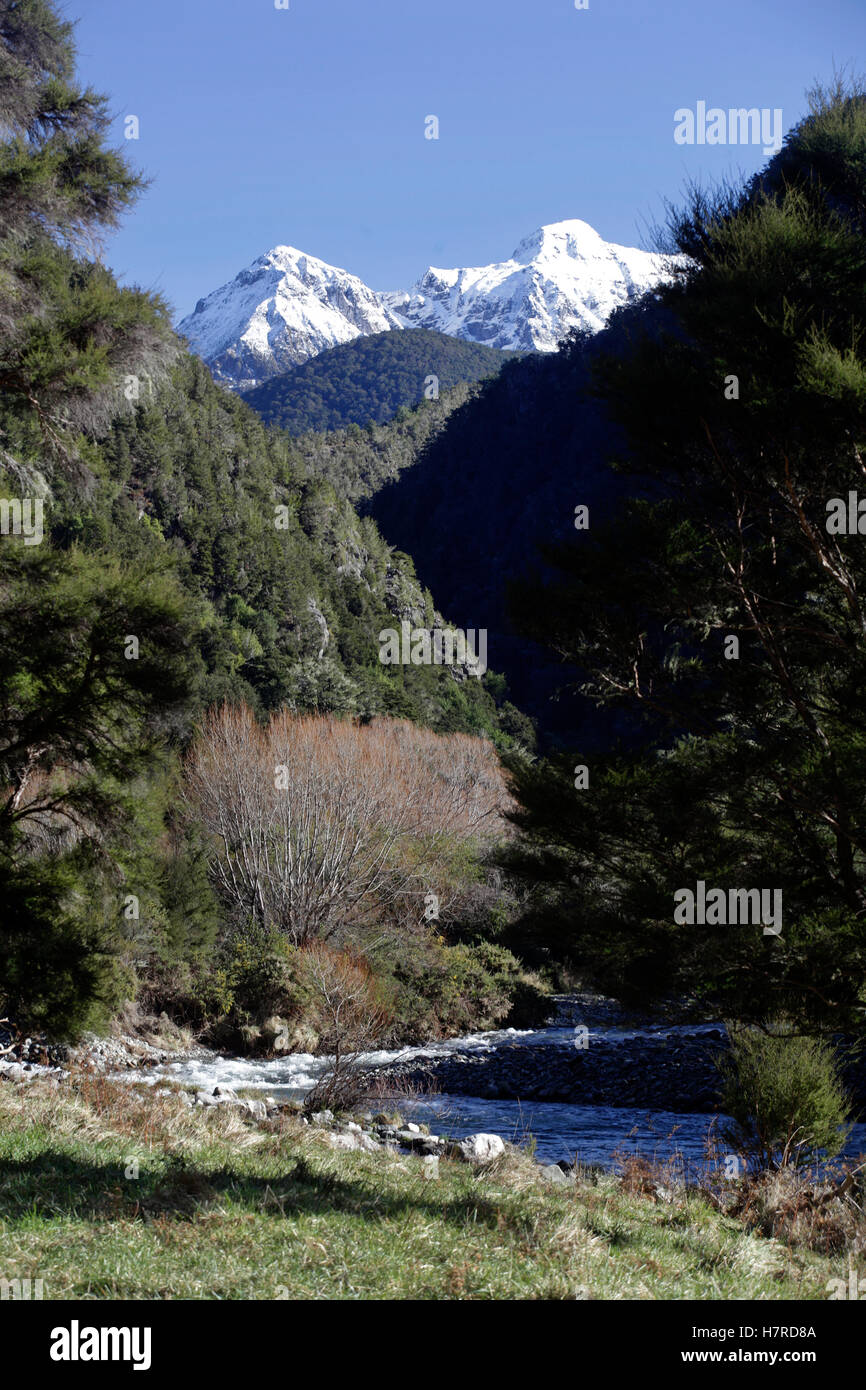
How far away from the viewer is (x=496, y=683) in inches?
2815

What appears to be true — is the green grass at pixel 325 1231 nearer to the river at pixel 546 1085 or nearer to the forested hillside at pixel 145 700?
the forested hillside at pixel 145 700

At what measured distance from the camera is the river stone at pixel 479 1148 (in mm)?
9273

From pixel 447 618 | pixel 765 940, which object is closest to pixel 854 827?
pixel 765 940

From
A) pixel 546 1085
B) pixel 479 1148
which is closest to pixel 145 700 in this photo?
pixel 479 1148

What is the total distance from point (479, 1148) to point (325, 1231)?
573 centimetres

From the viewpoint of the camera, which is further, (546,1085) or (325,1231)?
(546,1085)

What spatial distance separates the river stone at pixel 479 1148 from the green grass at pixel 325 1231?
2067mm

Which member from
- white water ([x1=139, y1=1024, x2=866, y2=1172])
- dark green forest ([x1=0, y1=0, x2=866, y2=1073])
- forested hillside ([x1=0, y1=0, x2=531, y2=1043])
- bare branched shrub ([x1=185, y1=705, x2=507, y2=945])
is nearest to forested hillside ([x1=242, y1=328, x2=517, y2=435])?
forested hillside ([x1=0, y1=0, x2=531, y2=1043])

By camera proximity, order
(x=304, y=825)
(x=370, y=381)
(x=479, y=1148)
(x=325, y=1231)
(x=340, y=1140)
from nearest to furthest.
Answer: (x=325, y=1231), (x=340, y=1140), (x=479, y=1148), (x=304, y=825), (x=370, y=381)

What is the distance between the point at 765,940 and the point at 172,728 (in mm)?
6049

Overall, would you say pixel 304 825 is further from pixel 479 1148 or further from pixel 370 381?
pixel 370 381

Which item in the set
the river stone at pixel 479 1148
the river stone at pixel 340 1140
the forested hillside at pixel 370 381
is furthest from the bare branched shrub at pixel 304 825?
the forested hillside at pixel 370 381

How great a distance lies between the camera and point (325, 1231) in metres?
4.54
